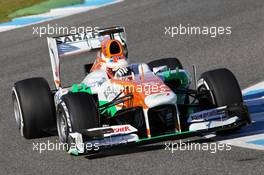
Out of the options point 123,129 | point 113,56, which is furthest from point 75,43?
point 123,129

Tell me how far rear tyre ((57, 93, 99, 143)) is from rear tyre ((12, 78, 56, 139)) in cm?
77

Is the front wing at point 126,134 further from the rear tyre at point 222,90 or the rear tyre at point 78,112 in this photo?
the rear tyre at point 222,90

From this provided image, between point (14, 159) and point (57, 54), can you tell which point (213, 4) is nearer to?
→ point (57, 54)

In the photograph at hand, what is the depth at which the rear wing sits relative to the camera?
1219 cm

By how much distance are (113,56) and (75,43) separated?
3.13ft

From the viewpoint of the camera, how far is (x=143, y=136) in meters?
10.7

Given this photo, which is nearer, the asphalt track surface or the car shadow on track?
the asphalt track surface

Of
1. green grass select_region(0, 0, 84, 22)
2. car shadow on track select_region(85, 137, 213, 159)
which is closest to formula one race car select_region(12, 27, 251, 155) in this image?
car shadow on track select_region(85, 137, 213, 159)

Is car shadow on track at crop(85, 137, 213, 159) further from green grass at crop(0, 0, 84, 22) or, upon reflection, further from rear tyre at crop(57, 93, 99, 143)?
green grass at crop(0, 0, 84, 22)

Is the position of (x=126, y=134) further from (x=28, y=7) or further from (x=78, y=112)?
(x=28, y=7)

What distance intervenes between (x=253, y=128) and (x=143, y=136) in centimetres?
144

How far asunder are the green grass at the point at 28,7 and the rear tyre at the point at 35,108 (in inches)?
387

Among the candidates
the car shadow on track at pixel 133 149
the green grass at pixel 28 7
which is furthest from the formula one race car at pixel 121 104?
the green grass at pixel 28 7

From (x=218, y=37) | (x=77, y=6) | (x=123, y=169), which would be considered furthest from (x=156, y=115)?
(x=77, y=6)
